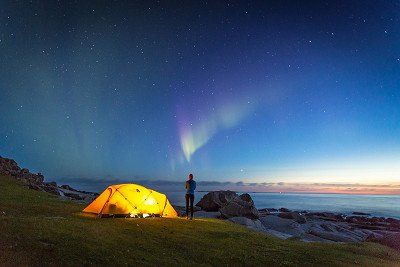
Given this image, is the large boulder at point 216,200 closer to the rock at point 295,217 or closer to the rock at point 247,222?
the rock at point 295,217

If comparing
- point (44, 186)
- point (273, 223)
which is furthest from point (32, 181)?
point (273, 223)

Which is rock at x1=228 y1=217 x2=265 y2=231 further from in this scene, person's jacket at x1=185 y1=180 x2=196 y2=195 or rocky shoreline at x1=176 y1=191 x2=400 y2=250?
person's jacket at x1=185 y1=180 x2=196 y2=195

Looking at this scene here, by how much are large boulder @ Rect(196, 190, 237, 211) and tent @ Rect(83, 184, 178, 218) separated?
17448mm

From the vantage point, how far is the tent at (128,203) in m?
25.0

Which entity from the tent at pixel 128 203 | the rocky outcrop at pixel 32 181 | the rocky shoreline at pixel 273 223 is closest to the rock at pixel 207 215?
the rocky shoreline at pixel 273 223

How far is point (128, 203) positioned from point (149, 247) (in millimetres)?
9806

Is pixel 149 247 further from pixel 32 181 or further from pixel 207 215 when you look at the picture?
pixel 32 181

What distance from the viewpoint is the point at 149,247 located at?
16297 millimetres

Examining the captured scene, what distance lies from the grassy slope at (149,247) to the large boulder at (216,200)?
71.9 feet

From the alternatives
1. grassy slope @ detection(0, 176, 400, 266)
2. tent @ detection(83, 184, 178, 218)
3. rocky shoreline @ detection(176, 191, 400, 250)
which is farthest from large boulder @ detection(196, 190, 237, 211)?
grassy slope @ detection(0, 176, 400, 266)

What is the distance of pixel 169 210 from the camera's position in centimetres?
2927

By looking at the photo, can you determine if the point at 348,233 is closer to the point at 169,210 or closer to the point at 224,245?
the point at 169,210

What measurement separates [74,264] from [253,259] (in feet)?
25.8

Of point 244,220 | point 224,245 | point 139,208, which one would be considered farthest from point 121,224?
point 244,220
